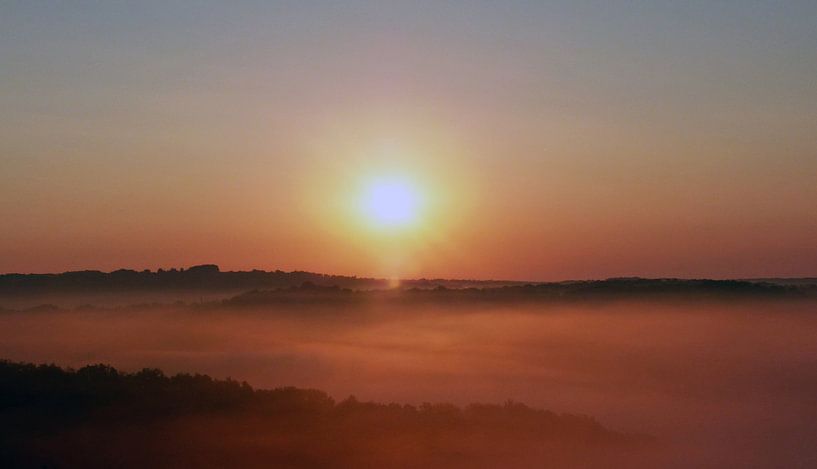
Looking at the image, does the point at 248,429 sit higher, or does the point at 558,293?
the point at 558,293

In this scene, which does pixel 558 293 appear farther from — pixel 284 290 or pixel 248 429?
pixel 248 429

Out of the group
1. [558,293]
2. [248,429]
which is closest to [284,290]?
[558,293]

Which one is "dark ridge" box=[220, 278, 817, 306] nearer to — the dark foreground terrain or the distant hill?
the distant hill

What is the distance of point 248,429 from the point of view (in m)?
22.8

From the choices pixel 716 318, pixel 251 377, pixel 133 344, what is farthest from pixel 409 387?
pixel 716 318

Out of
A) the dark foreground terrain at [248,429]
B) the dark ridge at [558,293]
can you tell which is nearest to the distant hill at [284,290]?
the dark ridge at [558,293]

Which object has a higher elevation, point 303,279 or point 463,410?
point 303,279

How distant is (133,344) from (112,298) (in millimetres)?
84294

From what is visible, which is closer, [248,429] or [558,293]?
[248,429]

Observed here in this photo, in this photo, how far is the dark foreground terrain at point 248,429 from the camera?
1945 cm

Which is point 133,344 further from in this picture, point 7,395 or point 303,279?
point 303,279

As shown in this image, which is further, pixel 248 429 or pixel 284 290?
pixel 284 290

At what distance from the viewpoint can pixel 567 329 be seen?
400ft

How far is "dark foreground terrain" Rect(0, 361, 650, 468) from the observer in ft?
63.8
